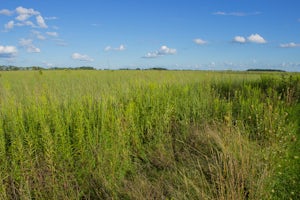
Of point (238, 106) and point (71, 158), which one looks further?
point (238, 106)

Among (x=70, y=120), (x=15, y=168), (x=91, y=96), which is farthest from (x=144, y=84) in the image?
(x=15, y=168)

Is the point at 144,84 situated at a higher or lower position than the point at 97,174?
higher

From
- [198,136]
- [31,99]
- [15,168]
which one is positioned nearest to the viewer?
[15,168]

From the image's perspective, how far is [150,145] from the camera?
5.18 meters

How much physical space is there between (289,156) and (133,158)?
103 inches

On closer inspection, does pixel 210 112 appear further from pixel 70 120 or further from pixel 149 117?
pixel 70 120

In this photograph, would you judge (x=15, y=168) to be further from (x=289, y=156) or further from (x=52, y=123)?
(x=289, y=156)

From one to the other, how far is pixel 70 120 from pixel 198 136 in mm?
2362

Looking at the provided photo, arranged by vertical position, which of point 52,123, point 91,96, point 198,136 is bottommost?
point 198,136

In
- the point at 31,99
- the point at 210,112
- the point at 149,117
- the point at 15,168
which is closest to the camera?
the point at 15,168

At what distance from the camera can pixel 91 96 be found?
5.45m

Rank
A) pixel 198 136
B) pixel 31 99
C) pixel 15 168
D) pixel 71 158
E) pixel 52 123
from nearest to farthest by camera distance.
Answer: pixel 15 168 < pixel 71 158 < pixel 52 123 < pixel 31 99 < pixel 198 136

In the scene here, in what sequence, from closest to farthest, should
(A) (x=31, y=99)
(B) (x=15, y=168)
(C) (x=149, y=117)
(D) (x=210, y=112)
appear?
(B) (x=15, y=168) < (A) (x=31, y=99) < (C) (x=149, y=117) < (D) (x=210, y=112)

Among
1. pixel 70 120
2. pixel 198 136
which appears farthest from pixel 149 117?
pixel 70 120
